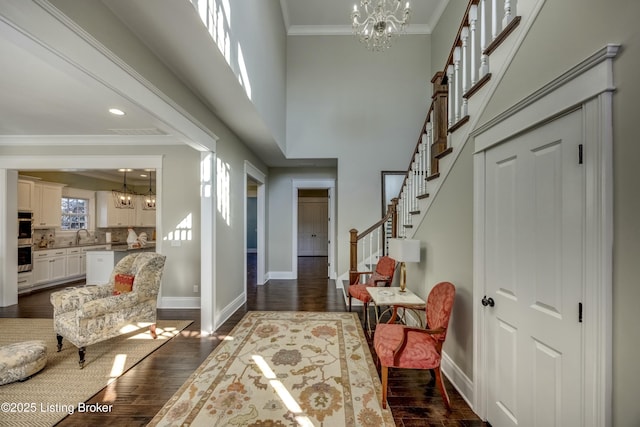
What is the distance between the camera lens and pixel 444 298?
7.72 feet

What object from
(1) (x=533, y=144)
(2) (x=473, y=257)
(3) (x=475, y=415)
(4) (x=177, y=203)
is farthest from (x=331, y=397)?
(4) (x=177, y=203)

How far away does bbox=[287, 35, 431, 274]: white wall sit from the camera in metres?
5.87

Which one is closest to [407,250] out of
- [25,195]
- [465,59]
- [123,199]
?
[465,59]

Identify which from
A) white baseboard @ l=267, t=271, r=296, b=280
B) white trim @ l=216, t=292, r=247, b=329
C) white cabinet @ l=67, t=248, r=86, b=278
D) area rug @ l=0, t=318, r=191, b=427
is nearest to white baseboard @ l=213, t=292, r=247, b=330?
white trim @ l=216, t=292, r=247, b=329

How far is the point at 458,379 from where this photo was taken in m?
2.44

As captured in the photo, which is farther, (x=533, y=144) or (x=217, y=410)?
(x=217, y=410)

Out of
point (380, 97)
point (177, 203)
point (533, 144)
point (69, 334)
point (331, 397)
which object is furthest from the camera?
point (380, 97)

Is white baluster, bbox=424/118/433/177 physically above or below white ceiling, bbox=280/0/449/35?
below

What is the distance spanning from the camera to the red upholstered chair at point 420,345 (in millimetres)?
2199

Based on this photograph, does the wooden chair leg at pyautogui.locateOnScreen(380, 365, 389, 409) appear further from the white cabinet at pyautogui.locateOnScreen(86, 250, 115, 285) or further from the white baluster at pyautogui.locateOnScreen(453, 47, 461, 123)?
the white cabinet at pyautogui.locateOnScreen(86, 250, 115, 285)

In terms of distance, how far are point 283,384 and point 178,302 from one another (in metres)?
3.04

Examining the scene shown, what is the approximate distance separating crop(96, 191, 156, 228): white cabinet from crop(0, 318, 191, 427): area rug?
3991 millimetres

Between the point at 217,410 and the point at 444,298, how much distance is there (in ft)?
6.68

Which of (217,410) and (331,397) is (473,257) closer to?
(331,397)
